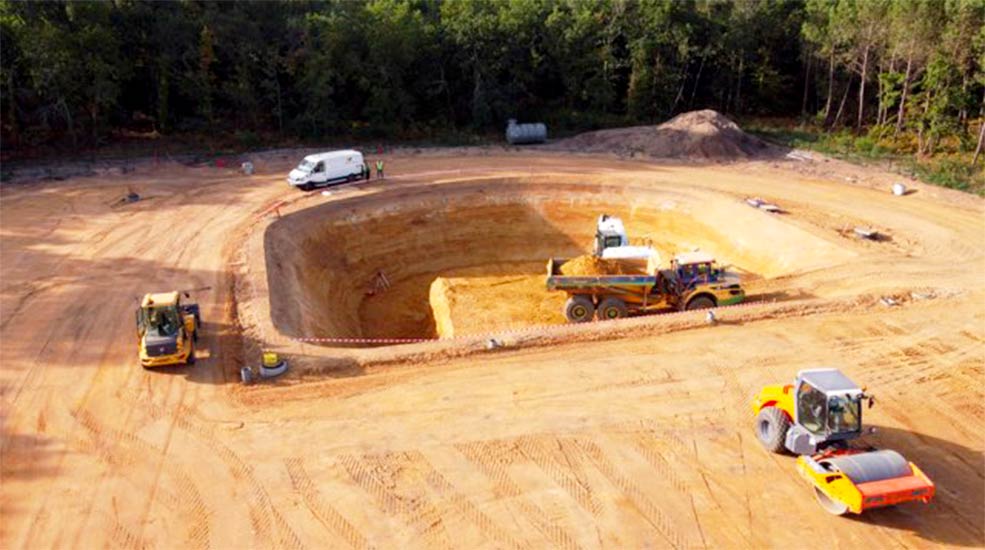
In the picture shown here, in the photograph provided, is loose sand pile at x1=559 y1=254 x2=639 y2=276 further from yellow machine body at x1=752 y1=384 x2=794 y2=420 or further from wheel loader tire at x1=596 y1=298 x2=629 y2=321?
yellow machine body at x1=752 y1=384 x2=794 y2=420

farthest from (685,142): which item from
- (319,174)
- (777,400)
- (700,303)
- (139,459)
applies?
(139,459)

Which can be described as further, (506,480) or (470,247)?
(470,247)

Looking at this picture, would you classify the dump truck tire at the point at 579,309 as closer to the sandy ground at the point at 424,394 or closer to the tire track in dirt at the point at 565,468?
the sandy ground at the point at 424,394

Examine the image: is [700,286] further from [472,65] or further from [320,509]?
[472,65]

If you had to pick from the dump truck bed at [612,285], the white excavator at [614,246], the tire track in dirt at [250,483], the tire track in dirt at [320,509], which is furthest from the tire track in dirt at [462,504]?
the white excavator at [614,246]

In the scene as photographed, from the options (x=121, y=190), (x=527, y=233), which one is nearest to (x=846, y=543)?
(x=527, y=233)

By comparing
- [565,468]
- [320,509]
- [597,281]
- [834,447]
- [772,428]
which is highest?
[597,281]

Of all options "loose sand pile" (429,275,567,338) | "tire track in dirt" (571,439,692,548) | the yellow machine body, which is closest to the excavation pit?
"loose sand pile" (429,275,567,338)
